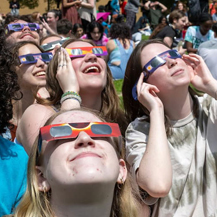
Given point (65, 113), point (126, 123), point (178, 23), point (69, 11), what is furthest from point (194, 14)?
point (65, 113)

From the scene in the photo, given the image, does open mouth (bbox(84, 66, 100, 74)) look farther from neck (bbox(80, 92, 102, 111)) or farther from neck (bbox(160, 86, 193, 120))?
neck (bbox(160, 86, 193, 120))

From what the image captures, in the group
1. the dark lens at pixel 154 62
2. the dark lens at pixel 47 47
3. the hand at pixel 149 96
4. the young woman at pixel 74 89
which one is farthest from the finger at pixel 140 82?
the dark lens at pixel 47 47

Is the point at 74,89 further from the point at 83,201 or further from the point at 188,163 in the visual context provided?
the point at 83,201

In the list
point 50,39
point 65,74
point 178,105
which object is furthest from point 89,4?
point 178,105

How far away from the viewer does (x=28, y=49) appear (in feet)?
13.4

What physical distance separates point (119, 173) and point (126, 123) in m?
1.36

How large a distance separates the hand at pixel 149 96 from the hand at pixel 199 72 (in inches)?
16.8

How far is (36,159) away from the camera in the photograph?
224cm

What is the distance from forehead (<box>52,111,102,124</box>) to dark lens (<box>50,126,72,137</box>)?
115 mm

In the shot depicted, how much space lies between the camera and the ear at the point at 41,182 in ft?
6.95

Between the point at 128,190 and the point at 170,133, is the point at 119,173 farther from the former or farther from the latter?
the point at 170,133

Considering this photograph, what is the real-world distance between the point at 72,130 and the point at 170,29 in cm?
891

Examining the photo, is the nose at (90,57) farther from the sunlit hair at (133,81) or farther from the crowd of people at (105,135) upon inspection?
the sunlit hair at (133,81)

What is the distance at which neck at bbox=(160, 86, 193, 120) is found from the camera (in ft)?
10.2
